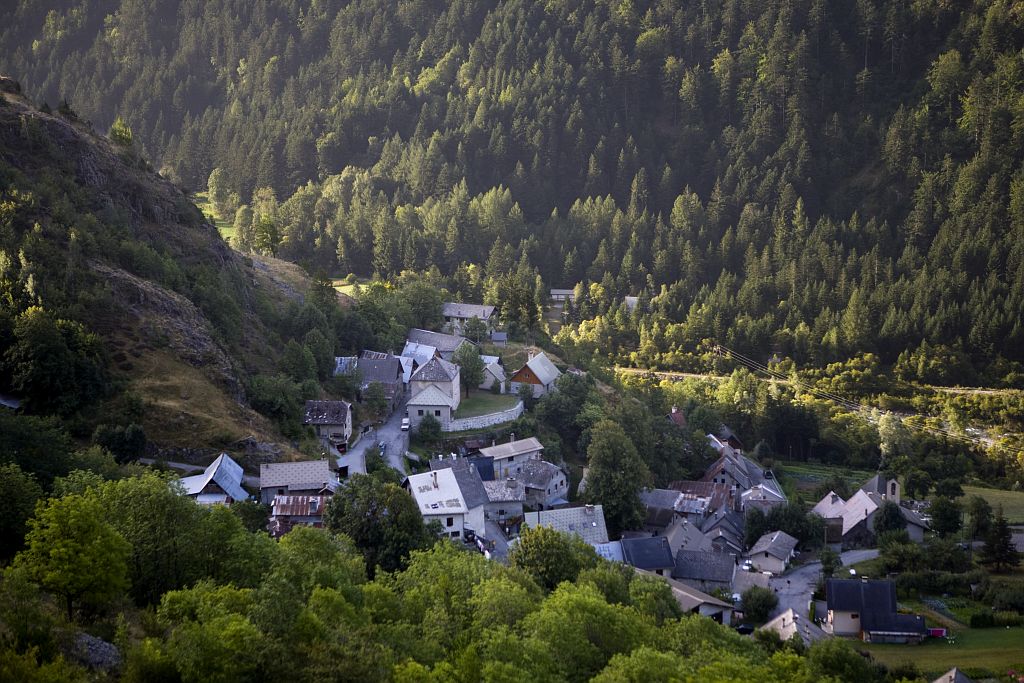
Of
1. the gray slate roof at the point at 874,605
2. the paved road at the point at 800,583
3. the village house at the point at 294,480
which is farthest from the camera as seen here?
the paved road at the point at 800,583

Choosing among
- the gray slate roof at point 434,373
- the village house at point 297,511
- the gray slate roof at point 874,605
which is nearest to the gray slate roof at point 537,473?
the gray slate roof at point 434,373

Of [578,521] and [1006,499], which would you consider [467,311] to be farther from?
[1006,499]

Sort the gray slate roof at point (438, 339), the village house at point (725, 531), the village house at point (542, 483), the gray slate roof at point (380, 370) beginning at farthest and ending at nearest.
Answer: the gray slate roof at point (438, 339) < the gray slate roof at point (380, 370) < the village house at point (725, 531) < the village house at point (542, 483)

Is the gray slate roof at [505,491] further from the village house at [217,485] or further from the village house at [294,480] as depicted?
the village house at [217,485]

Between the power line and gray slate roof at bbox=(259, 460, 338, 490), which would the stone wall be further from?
the power line

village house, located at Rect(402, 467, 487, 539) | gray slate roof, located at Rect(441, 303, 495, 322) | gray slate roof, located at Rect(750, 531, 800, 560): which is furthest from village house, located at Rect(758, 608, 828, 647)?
gray slate roof, located at Rect(441, 303, 495, 322)

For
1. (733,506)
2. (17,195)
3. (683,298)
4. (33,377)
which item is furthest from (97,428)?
(683,298)
